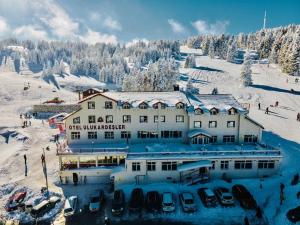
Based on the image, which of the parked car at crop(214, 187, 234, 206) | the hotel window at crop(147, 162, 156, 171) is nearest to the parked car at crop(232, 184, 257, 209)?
the parked car at crop(214, 187, 234, 206)

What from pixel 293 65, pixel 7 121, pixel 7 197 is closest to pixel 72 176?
pixel 7 197

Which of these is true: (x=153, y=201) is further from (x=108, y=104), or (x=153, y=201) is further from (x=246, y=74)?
(x=246, y=74)

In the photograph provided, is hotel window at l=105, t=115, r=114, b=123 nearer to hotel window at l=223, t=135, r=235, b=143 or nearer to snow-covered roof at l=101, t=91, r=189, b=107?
snow-covered roof at l=101, t=91, r=189, b=107

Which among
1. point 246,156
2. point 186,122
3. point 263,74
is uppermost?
point 263,74

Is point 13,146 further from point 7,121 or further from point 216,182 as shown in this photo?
point 216,182

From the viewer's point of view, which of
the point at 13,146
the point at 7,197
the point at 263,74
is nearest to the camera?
the point at 7,197

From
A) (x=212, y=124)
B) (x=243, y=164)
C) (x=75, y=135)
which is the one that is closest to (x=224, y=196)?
(x=243, y=164)
